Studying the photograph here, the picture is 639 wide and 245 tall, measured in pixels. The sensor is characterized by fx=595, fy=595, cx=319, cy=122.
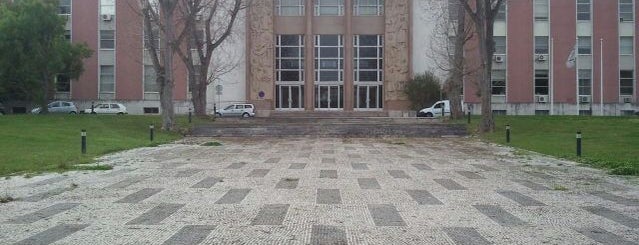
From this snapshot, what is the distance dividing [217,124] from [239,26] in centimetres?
2335

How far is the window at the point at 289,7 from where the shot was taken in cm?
5778

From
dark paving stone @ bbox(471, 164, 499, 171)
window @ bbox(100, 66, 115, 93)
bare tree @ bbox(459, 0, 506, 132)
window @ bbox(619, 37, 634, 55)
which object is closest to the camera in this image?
dark paving stone @ bbox(471, 164, 499, 171)

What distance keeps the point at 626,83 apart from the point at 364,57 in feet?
82.1

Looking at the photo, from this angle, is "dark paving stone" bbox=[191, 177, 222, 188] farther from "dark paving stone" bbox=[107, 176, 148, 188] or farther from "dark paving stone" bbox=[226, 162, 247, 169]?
"dark paving stone" bbox=[226, 162, 247, 169]

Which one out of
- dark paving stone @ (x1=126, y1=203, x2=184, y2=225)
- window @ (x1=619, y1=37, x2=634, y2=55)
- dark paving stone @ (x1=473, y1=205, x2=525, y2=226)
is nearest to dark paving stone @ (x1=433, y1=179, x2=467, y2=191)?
dark paving stone @ (x1=473, y1=205, x2=525, y2=226)

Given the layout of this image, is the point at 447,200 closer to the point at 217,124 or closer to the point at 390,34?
the point at 217,124

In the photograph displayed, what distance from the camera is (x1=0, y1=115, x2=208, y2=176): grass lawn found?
15.7 meters

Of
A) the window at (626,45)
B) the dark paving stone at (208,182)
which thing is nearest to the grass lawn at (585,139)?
the dark paving stone at (208,182)

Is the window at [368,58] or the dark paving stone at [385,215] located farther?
the window at [368,58]

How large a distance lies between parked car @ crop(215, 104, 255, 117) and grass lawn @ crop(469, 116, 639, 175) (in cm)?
2253

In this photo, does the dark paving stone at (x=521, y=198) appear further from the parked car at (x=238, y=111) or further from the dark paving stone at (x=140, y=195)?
the parked car at (x=238, y=111)

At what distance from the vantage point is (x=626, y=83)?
2231 inches

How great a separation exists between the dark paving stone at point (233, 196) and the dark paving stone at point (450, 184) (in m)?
3.86

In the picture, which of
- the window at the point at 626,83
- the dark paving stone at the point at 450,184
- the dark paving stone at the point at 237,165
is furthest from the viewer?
the window at the point at 626,83
